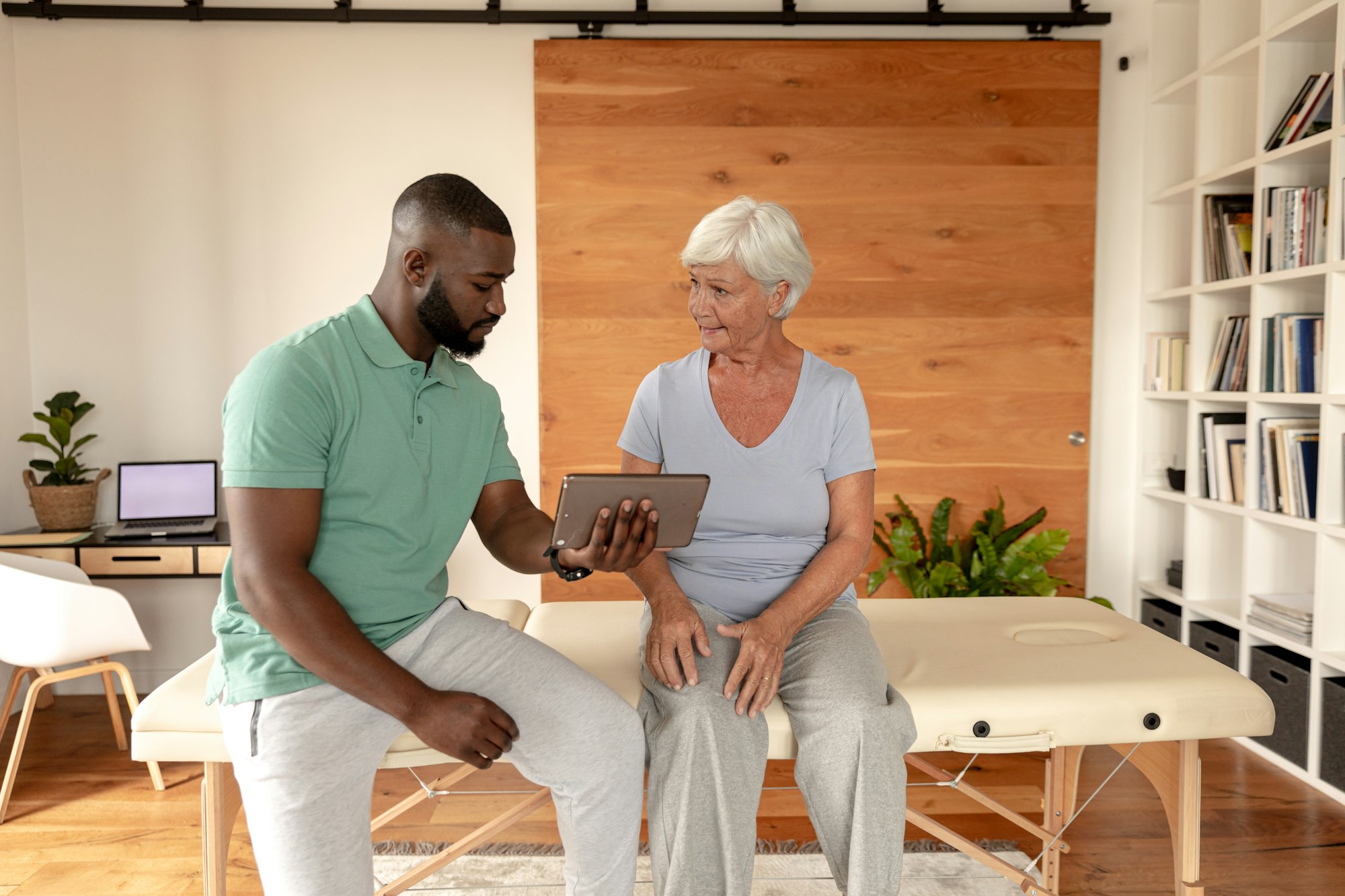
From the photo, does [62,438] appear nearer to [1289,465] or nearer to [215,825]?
[215,825]

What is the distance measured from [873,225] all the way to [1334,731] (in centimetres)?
191

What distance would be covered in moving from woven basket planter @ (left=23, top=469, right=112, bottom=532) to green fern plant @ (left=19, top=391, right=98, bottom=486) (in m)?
0.04

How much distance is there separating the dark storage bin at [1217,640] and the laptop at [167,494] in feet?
9.93

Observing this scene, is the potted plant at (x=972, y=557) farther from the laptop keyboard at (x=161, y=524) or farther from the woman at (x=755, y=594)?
the laptop keyboard at (x=161, y=524)

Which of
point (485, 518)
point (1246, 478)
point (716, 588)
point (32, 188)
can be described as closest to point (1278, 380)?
point (1246, 478)

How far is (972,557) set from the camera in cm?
313

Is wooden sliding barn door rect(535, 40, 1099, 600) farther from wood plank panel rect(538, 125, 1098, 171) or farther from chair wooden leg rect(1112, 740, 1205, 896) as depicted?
chair wooden leg rect(1112, 740, 1205, 896)

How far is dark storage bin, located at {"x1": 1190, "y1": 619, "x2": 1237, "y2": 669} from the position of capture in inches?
111

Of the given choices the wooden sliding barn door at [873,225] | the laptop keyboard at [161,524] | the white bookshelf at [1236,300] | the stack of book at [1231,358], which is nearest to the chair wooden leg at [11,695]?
the laptop keyboard at [161,524]

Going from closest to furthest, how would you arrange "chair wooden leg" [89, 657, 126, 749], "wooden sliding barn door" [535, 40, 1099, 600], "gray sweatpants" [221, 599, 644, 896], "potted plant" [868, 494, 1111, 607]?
"gray sweatpants" [221, 599, 644, 896], "chair wooden leg" [89, 657, 126, 749], "potted plant" [868, 494, 1111, 607], "wooden sliding barn door" [535, 40, 1099, 600]

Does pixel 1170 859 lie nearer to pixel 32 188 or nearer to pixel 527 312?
pixel 527 312

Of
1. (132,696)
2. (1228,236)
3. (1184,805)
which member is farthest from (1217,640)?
(132,696)

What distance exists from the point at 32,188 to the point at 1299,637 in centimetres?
394

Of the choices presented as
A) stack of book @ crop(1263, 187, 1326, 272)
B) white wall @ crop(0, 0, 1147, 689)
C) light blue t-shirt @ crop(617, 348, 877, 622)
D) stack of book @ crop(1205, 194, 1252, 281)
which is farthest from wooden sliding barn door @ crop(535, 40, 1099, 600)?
light blue t-shirt @ crop(617, 348, 877, 622)
